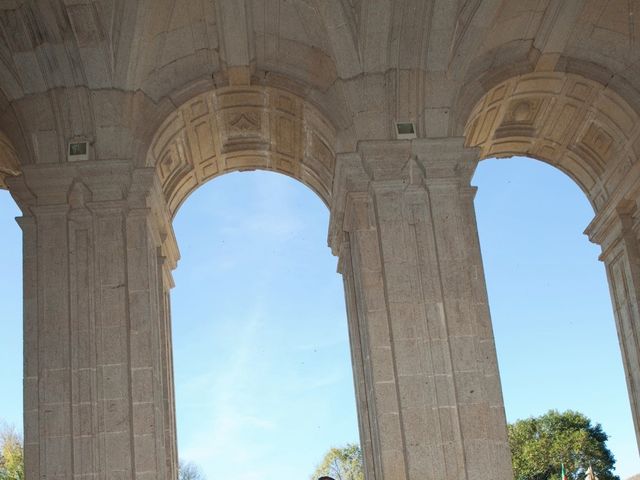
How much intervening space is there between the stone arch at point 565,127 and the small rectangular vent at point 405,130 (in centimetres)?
193

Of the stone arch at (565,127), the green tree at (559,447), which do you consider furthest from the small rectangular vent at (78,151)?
the green tree at (559,447)

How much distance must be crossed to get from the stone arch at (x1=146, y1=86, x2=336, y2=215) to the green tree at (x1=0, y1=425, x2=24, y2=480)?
28521mm

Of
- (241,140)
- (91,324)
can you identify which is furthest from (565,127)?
(91,324)

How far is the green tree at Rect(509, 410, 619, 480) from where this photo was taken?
7300 cm

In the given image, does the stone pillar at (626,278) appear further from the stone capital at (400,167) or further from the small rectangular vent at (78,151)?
the small rectangular vent at (78,151)

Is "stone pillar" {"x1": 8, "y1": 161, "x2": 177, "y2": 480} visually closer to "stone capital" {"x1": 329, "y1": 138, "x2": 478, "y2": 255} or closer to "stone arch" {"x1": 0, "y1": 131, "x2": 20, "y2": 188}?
"stone arch" {"x1": 0, "y1": 131, "x2": 20, "y2": 188}

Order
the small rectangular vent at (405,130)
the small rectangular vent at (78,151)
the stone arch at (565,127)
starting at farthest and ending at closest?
1. the stone arch at (565,127)
2. the small rectangular vent at (405,130)
3. the small rectangular vent at (78,151)

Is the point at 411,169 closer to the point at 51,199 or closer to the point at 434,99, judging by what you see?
the point at 434,99

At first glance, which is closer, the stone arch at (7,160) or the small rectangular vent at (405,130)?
the small rectangular vent at (405,130)

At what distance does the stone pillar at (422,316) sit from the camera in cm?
1823

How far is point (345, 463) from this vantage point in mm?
65500

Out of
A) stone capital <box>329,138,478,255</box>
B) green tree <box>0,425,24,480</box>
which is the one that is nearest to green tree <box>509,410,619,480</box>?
green tree <box>0,425,24,480</box>

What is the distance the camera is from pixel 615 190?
79.7ft

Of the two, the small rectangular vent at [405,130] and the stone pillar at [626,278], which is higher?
the small rectangular vent at [405,130]
